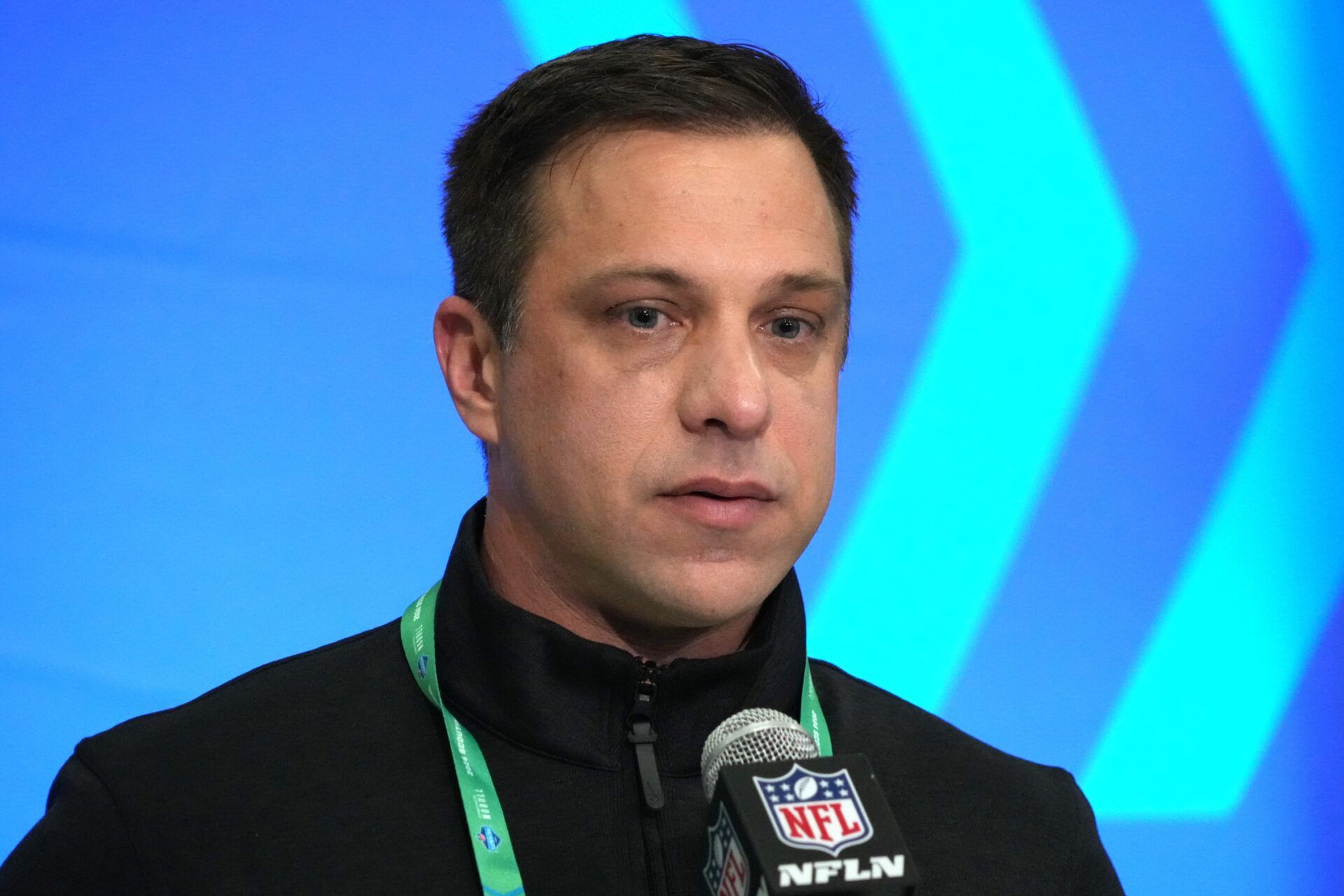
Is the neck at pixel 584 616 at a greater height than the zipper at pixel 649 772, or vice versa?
the neck at pixel 584 616

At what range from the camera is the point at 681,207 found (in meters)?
1.44

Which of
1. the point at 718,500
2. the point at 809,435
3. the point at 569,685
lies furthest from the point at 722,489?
the point at 569,685

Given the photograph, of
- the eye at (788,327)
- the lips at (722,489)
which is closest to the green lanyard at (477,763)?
the lips at (722,489)

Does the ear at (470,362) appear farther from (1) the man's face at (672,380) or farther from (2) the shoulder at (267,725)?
(2) the shoulder at (267,725)

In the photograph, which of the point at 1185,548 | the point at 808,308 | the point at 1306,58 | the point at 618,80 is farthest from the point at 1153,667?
the point at 618,80

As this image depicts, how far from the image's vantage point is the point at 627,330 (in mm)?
1436

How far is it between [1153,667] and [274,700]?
150 centimetres

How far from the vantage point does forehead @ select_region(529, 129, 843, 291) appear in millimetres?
1429

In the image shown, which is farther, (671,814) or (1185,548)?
(1185,548)

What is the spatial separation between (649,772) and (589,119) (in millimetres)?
624

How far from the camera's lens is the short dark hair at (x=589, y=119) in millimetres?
1516

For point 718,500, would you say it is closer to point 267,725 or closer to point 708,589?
point 708,589

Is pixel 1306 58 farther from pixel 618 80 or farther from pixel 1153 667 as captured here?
pixel 618 80

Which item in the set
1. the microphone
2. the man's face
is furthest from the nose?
the microphone
